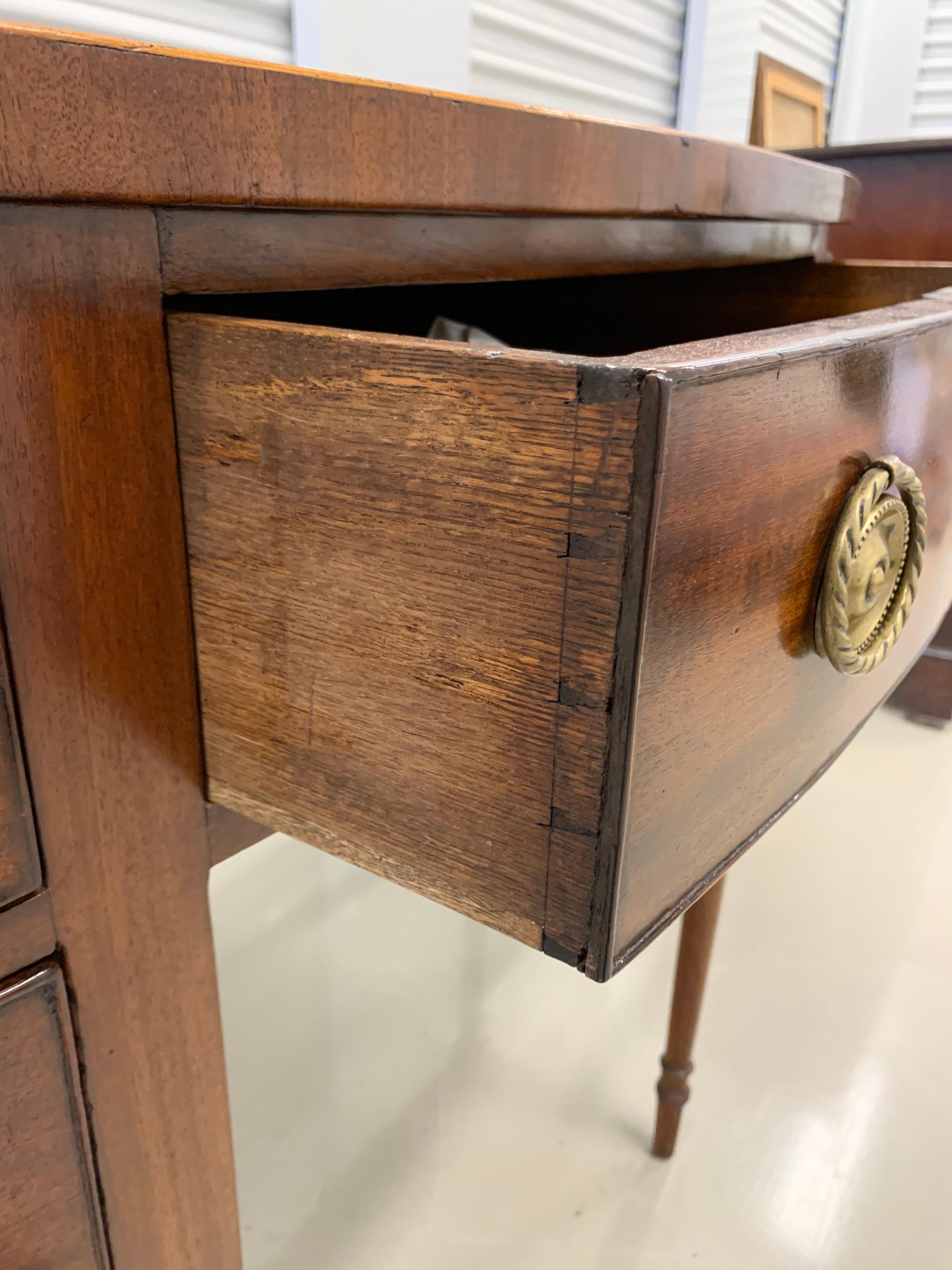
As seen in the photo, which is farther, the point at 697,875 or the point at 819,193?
the point at 819,193

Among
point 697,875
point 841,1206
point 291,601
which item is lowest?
point 841,1206

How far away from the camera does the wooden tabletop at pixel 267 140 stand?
Answer: 1.01 feet

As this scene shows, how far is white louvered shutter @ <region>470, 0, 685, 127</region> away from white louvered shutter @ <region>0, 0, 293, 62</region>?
1.25ft

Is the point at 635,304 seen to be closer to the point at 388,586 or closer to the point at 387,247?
the point at 387,247

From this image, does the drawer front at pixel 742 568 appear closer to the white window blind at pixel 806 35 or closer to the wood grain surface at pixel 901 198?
the wood grain surface at pixel 901 198

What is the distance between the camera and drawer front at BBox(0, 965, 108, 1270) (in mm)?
389

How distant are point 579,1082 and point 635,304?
681 millimetres

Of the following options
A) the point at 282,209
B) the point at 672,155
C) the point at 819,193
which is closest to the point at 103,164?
the point at 282,209

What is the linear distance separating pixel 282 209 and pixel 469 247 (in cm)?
11

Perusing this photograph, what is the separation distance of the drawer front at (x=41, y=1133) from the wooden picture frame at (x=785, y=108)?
209cm

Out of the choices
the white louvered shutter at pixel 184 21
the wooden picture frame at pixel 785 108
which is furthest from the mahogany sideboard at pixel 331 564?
the wooden picture frame at pixel 785 108

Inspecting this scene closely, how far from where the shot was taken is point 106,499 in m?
0.38

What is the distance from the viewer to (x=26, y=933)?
0.38 m

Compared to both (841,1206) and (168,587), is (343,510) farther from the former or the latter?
(841,1206)
